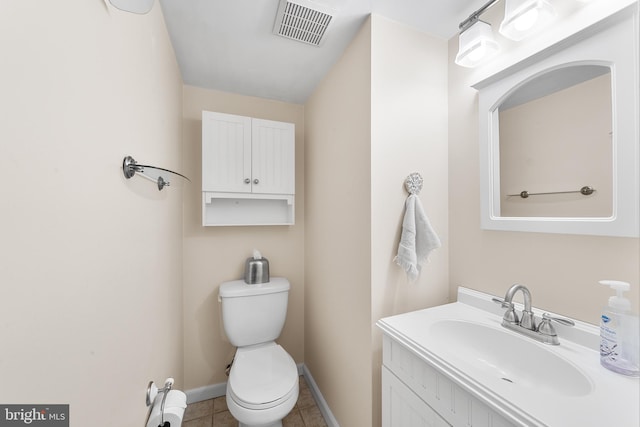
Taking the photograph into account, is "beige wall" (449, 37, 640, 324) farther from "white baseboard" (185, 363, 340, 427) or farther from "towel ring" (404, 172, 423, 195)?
"white baseboard" (185, 363, 340, 427)

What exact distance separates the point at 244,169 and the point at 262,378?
128cm

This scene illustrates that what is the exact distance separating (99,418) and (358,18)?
1.70 m

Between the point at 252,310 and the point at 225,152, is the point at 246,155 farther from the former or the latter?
the point at 252,310

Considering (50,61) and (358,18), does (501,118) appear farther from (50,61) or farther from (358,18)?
(50,61)

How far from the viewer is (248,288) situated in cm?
167

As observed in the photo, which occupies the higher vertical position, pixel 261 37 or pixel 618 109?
pixel 261 37

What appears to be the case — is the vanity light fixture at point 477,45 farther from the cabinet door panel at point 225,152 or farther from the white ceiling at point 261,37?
the cabinet door panel at point 225,152

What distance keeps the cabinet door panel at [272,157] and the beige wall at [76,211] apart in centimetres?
77

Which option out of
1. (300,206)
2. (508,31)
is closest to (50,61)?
(508,31)

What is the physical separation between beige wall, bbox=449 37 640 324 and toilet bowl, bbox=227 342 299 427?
102 cm

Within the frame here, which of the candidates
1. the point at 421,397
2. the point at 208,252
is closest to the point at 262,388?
the point at 421,397

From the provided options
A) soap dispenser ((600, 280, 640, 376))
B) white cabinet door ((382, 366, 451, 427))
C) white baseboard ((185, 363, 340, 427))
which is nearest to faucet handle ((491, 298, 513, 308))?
soap dispenser ((600, 280, 640, 376))

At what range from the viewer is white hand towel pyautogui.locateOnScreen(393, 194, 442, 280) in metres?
1.11

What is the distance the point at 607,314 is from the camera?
2.36 feet
